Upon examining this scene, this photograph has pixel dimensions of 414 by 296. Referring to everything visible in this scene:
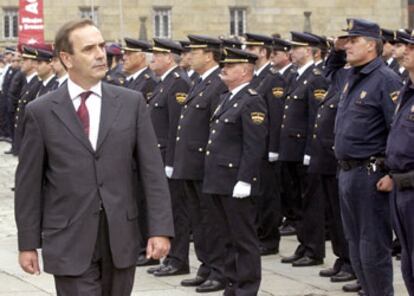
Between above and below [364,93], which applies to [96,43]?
above

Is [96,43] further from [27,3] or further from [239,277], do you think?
[27,3]

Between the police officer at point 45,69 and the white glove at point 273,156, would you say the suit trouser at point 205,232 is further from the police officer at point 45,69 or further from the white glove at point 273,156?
the police officer at point 45,69

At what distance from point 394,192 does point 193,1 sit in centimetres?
3623

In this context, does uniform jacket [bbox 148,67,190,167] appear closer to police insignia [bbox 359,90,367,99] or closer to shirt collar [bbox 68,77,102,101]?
police insignia [bbox 359,90,367,99]

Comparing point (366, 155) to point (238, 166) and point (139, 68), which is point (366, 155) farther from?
point (139, 68)

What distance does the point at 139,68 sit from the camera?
1230 cm

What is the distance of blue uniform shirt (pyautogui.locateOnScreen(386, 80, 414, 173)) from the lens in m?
7.43

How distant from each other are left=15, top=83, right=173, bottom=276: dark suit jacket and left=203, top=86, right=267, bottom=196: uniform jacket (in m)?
2.80

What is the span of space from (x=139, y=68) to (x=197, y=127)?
6.83ft

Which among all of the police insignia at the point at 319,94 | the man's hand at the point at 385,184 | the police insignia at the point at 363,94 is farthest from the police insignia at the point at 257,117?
the police insignia at the point at 319,94

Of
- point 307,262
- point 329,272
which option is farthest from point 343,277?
point 307,262

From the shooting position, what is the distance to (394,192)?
760 cm

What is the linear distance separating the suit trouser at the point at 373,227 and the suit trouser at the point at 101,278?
2380 millimetres

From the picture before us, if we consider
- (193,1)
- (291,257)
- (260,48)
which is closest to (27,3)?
(260,48)
